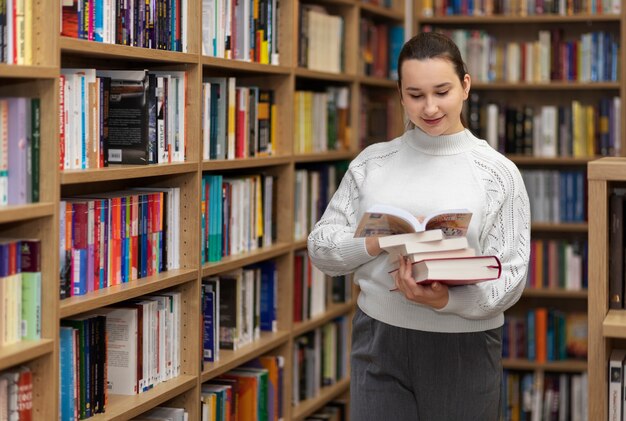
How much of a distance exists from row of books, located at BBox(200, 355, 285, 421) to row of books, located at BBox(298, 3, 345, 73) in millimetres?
1113

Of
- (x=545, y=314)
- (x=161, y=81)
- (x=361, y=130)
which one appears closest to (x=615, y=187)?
(x=161, y=81)

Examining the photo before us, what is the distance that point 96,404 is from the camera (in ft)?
7.97

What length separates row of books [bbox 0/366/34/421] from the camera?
2107 mm

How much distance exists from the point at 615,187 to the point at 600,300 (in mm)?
325

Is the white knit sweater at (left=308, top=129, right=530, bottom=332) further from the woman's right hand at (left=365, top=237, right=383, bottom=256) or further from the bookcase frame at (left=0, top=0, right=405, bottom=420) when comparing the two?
the bookcase frame at (left=0, top=0, right=405, bottom=420)

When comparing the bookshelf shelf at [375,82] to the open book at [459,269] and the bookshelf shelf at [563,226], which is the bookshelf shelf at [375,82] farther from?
the open book at [459,269]

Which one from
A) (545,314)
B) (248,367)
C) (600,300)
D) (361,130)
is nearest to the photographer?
(600,300)

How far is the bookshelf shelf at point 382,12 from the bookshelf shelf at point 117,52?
166cm

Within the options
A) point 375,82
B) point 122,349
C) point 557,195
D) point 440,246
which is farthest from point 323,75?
point 440,246

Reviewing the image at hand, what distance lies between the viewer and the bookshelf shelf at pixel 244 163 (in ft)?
9.57

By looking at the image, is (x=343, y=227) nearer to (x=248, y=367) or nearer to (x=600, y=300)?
(x=600, y=300)

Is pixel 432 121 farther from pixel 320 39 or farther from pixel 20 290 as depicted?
pixel 320 39

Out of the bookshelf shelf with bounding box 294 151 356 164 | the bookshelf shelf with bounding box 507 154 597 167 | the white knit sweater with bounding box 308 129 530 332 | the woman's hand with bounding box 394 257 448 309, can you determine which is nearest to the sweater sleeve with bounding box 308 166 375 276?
the white knit sweater with bounding box 308 129 530 332

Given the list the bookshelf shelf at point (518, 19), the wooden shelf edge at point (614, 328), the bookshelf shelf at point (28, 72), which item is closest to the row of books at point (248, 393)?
the bookshelf shelf at point (28, 72)
